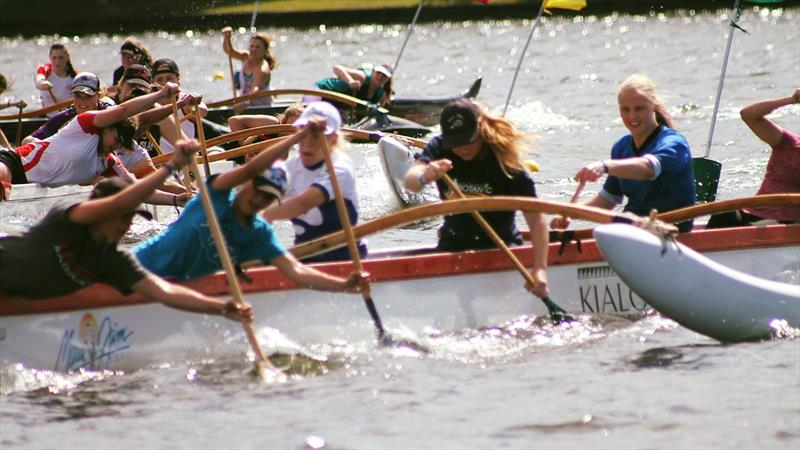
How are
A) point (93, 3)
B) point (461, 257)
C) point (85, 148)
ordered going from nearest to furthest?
1. point (461, 257)
2. point (85, 148)
3. point (93, 3)

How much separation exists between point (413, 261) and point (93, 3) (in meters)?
37.9

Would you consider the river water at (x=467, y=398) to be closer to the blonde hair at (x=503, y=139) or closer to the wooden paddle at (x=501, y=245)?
the wooden paddle at (x=501, y=245)

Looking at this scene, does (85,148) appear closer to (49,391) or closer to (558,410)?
(49,391)

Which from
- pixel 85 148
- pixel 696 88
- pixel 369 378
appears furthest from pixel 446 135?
pixel 696 88

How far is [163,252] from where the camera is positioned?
7.40m

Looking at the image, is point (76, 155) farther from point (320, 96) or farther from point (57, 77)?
point (57, 77)

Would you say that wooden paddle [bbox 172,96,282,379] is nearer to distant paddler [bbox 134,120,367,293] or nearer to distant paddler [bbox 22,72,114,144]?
distant paddler [bbox 134,120,367,293]

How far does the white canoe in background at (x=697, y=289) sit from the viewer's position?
7.60 meters

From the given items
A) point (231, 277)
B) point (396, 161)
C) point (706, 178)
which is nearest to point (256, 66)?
point (396, 161)

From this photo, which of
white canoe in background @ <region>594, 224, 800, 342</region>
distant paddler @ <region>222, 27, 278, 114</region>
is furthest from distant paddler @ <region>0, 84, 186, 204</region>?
distant paddler @ <region>222, 27, 278, 114</region>

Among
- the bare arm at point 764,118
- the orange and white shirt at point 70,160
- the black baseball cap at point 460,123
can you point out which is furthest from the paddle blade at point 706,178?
the orange and white shirt at point 70,160

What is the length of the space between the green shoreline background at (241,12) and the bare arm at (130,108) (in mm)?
28877

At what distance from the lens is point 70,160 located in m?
11.4

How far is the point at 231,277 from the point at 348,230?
2.56ft
